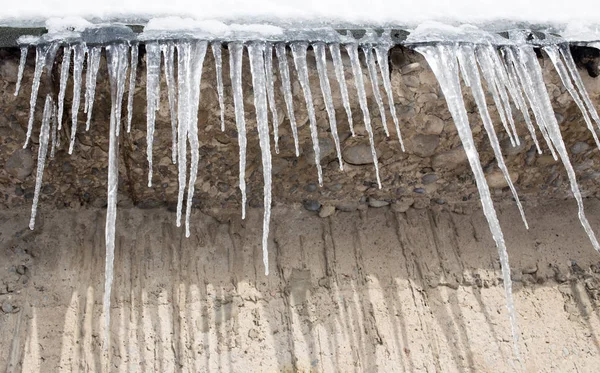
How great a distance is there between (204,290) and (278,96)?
930 millimetres

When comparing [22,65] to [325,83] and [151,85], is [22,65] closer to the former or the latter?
[151,85]

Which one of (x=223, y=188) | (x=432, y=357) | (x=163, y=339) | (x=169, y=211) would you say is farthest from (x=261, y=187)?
(x=432, y=357)

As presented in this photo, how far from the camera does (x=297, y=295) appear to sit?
313 cm

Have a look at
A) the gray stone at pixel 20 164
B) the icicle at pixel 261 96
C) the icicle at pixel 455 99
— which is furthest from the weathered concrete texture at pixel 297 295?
the icicle at pixel 261 96

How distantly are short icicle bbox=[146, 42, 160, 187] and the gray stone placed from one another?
0.66m

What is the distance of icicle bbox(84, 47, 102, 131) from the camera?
2.52 m

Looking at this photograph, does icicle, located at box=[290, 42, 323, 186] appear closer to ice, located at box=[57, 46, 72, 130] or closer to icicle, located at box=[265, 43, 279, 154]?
icicle, located at box=[265, 43, 279, 154]

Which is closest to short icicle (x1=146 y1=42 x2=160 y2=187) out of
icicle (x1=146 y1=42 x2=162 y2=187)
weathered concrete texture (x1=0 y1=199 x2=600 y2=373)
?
icicle (x1=146 y1=42 x2=162 y2=187)

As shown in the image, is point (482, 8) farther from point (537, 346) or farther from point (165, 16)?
point (537, 346)

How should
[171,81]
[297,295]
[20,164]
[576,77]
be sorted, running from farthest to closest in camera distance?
[297,295]
[20,164]
[576,77]
[171,81]

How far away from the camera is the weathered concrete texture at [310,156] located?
9.23 feet

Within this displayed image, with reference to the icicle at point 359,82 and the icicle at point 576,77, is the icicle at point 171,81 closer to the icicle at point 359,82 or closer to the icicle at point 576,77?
the icicle at point 359,82

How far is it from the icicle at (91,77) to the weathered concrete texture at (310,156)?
0.32 ft

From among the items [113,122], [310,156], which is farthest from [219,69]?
[310,156]
